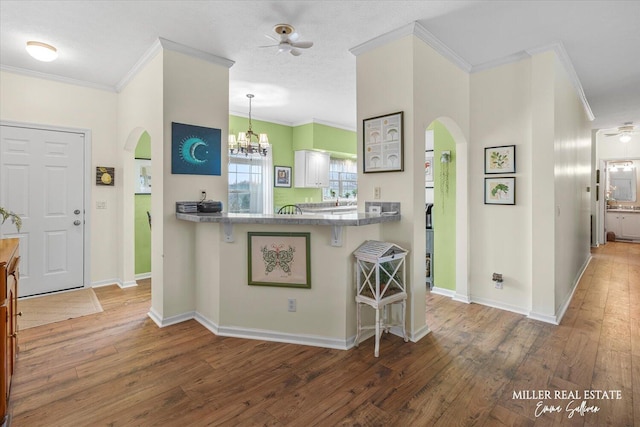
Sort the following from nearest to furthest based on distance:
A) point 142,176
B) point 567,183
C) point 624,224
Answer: point 567,183
point 142,176
point 624,224

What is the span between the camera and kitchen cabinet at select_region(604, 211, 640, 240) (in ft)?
27.3

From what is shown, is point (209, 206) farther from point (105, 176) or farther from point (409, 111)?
point (105, 176)

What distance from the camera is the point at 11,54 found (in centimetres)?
347

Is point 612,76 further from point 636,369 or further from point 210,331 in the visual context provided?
point 210,331

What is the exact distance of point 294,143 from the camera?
6.84 meters

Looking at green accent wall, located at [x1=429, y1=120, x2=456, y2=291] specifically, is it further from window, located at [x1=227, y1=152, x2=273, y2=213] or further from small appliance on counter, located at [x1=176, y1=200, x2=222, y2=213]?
window, located at [x1=227, y1=152, x2=273, y2=213]

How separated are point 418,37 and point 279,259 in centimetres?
231

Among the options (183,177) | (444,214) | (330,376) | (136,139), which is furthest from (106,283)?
(444,214)

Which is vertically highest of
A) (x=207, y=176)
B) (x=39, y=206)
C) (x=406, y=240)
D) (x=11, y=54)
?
(x=11, y=54)

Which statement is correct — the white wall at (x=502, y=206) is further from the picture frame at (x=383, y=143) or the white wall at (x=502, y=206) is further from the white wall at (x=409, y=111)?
the picture frame at (x=383, y=143)

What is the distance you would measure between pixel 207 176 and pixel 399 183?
78.2 inches

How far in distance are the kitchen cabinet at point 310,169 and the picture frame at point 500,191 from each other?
3.62 meters

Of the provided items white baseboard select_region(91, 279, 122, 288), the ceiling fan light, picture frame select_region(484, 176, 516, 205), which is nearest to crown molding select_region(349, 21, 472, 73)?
picture frame select_region(484, 176, 516, 205)

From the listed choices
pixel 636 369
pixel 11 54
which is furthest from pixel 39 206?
pixel 636 369
